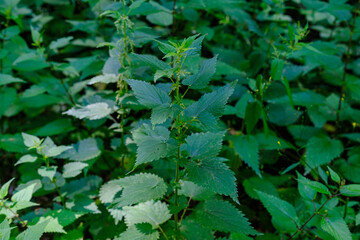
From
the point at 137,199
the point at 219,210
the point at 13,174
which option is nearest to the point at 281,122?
the point at 219,210

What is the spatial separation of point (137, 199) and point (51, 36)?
3031 mm

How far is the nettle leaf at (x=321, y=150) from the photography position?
2.24m

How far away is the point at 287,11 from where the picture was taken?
374cm

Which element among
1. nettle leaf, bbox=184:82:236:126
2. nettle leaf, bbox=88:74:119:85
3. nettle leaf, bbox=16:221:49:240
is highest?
nettle leaf, bbox=184:82:236:126

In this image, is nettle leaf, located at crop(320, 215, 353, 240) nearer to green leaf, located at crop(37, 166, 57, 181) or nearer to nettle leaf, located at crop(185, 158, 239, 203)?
nettle leaf, located at crop(185, 158, 239, 203)

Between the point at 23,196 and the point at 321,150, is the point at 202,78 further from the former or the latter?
the point at 321,150

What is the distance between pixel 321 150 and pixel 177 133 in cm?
161

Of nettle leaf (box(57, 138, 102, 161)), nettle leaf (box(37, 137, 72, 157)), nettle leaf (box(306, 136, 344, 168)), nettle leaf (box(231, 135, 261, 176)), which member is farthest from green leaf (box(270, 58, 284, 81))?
nettle leaf (box(37, 137, 72, 157))

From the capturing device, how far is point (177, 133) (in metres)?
1.29

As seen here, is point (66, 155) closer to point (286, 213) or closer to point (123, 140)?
point (123, 140)

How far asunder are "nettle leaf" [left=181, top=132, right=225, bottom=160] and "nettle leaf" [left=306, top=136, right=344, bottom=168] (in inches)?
→ 48.0

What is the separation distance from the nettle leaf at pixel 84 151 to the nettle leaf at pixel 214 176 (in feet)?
3.12

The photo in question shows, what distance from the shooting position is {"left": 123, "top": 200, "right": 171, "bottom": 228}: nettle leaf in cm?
140

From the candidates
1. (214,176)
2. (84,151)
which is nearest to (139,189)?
(214,176)
